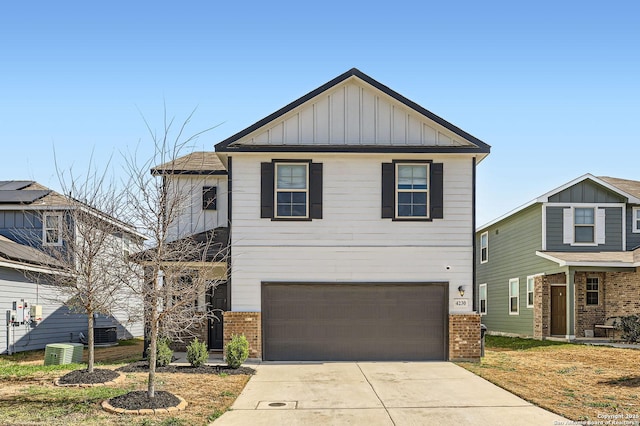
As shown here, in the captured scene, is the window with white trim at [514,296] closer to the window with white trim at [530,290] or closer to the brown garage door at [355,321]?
the window with white trim at [530,290]

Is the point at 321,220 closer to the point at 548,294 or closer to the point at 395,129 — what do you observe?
the point at 395,129

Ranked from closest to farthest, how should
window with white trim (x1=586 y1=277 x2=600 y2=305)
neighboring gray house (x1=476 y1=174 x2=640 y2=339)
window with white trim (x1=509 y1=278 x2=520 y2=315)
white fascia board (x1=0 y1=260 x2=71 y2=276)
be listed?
white fascia board (x1=0 y1=260 x2=71 y2=276) < neighboring gray house (x1=476 y1=174 x2=640 y2=339) < window with white trim (x1=586 y1=277 x2=600 y2=305) < window with white trim (x1=509 y1=278 x2=520 y2=315)

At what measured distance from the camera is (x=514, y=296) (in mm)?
29594

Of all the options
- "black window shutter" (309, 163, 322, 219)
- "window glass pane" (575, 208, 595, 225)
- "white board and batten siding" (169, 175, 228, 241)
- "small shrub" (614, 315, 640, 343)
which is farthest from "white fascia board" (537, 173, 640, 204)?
"white board and batten siding" (169, 175, 228, 241)

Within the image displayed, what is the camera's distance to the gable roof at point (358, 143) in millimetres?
18016

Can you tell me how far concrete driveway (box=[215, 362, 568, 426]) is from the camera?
10492 mm

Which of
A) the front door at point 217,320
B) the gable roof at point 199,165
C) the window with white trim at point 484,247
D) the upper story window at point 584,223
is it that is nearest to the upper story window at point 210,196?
the gable roof at point 199,165

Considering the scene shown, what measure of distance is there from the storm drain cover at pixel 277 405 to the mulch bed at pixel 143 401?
1.44m

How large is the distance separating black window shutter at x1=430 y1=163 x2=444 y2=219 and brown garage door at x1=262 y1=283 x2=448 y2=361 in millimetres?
1905

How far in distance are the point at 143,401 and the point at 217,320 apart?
8924mm

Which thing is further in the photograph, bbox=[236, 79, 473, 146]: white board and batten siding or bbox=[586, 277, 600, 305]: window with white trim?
bbox=[586, 277, 600, 305]: window with white trim

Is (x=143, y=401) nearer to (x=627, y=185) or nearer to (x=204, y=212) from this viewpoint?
(x=204, y=212)

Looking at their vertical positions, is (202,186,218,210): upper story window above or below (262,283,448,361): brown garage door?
above

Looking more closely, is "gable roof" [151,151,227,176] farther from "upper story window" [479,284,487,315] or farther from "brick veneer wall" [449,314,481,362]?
"upper story window" [479,284,487,315]
